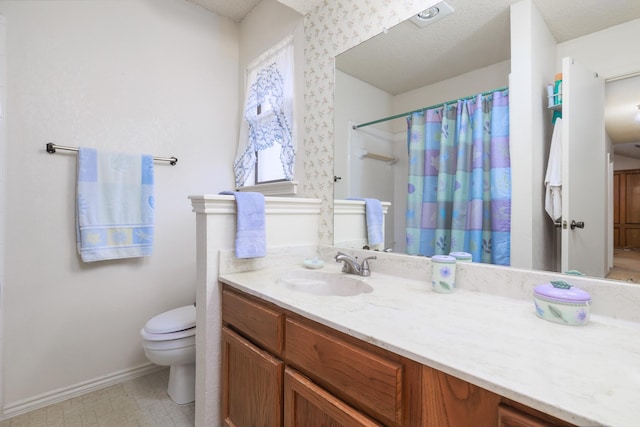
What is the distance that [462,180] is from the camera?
3.98 ft

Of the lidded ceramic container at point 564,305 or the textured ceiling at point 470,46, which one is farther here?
the textured ceiling at point 470,46

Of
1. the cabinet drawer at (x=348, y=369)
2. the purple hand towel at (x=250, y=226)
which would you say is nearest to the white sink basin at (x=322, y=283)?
the purple hand towel at (x=250, y=226)

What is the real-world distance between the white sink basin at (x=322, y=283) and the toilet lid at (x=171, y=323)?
76cm

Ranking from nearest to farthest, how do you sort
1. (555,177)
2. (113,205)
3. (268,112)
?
(555,177) → (113,205) → (268,112)

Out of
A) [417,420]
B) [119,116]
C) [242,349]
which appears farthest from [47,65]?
[417,420]

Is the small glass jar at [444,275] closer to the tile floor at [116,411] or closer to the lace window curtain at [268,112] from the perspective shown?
the lace window curtain at [268,112]

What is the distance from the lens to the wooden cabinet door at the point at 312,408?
29.5 inches

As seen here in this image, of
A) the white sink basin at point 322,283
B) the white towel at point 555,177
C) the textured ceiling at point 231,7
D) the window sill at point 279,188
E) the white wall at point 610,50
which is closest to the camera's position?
the white wall at point 610,50

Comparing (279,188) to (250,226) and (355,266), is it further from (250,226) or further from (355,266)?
(355,266)

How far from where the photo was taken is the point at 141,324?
2.09 metres

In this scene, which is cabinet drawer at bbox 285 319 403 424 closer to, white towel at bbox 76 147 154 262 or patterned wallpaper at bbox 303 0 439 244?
patterned wallpaper at bbox 303 0 439 244

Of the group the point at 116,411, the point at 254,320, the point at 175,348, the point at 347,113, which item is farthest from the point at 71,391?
the point at 347,113

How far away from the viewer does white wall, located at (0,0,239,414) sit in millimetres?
1690

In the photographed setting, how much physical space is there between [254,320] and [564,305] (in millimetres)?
959
